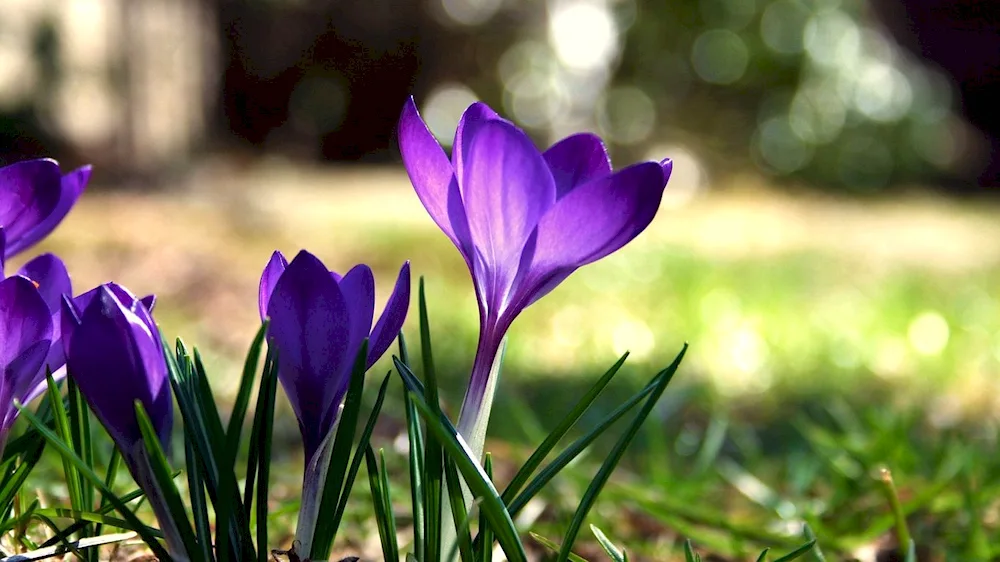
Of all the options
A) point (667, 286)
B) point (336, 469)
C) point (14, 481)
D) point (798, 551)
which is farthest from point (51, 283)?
point (667, 286)

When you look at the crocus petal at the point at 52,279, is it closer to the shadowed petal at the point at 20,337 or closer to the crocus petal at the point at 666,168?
the shadowed petal at the point at 20,337

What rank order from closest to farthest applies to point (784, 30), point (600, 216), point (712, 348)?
point (600, 216) < point (712, 348) < point (784, 30)

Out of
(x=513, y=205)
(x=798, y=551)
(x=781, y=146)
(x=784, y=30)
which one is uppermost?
(x=513, y=205)

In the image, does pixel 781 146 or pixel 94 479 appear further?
pixel 781 146

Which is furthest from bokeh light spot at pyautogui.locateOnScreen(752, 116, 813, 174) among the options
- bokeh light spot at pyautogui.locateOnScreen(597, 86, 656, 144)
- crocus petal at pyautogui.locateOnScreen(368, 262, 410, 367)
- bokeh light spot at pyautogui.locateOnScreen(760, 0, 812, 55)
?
crocus petal at pyautogui.locateOnScreen(368, 262, 410, 367)

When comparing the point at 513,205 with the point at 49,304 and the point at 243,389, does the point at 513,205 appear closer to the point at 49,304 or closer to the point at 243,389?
the point at 243,389

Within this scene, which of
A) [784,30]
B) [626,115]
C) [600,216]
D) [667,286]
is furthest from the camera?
[626,115]
